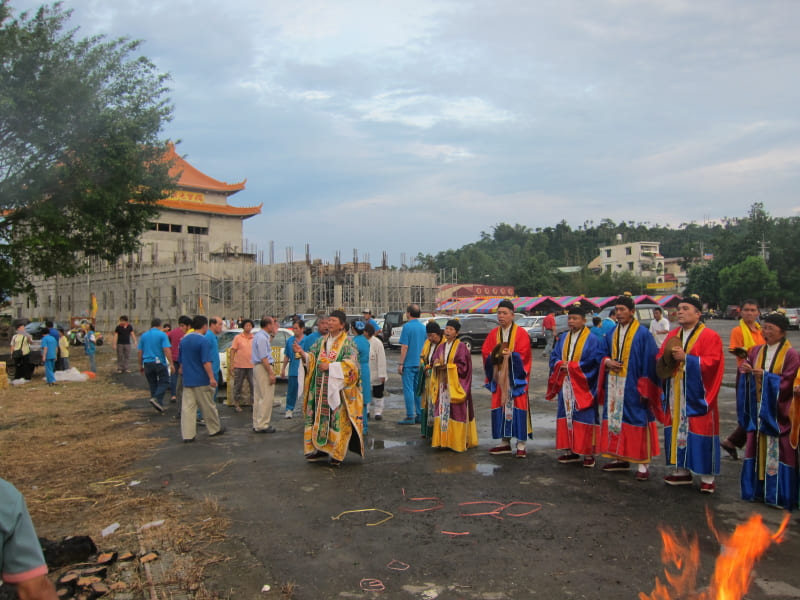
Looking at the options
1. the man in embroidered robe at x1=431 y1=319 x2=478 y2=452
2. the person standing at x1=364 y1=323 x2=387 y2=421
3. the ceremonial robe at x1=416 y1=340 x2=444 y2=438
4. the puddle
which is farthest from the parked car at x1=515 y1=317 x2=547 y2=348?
the man in embroidered robe at x1=431 y1=319 x2=478 y2=452

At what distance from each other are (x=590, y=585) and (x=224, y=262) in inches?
1269

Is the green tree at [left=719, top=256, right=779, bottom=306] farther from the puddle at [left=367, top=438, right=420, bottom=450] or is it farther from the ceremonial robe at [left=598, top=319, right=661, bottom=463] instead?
the ceremonial robe at [left=598, top=319, right=661, bottom=463]

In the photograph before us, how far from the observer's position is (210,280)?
31922mm

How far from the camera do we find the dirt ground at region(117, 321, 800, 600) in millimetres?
3633

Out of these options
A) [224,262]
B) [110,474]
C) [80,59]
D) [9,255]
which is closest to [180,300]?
[224,262]

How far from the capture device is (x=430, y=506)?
16.6 feet

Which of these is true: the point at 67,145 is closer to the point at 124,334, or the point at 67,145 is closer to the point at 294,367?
the point at 124,334

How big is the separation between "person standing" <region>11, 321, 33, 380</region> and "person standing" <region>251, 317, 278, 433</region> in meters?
9.25

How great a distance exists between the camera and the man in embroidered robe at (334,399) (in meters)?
6.48

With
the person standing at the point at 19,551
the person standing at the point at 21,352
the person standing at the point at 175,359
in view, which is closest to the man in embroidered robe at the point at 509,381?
the person standing at the point at 19,551

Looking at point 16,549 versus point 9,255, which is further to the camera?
point 9,255

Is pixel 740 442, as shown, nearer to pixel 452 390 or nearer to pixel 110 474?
pixel 452 390

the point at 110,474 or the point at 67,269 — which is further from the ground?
the point at 67,269

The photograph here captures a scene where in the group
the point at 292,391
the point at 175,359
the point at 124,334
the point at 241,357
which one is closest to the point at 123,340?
the point at 124,334
